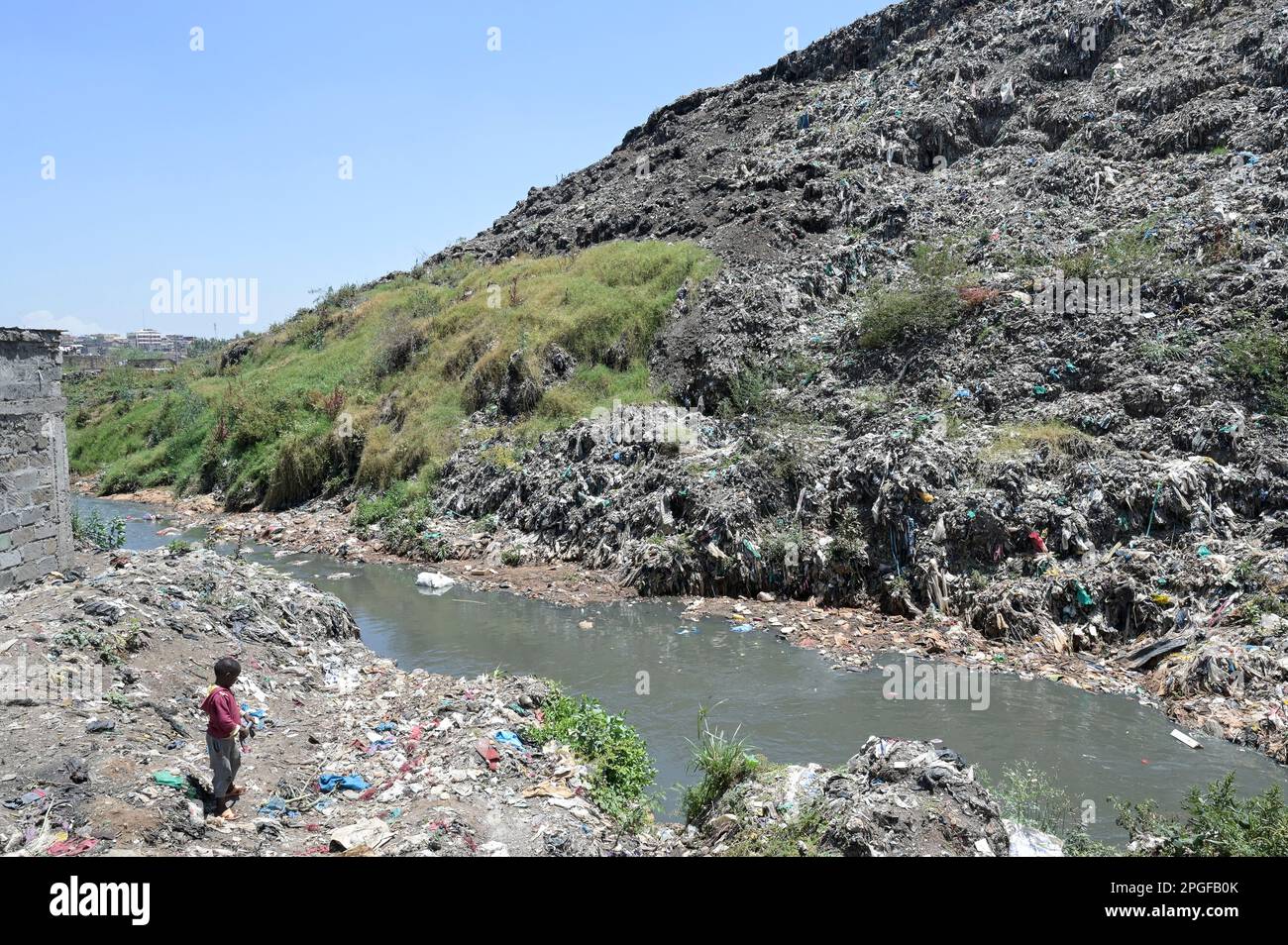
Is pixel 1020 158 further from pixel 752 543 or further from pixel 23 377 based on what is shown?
pixel 23 377

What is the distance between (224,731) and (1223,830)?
563cm

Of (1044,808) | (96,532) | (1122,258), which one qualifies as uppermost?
(1122,258)

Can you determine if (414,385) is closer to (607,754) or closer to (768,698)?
(768,698)

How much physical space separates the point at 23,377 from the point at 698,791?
24.5 ft

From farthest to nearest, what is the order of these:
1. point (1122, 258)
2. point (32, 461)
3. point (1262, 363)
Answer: point (1122, 258), point (1262, 363), point (32, 461)

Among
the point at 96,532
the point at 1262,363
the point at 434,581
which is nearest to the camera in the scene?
the point at 1262,363

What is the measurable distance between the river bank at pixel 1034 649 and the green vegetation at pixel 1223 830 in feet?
7.74

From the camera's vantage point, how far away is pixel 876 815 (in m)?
4.63

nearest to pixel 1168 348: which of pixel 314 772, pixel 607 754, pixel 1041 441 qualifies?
pixel 1041 441

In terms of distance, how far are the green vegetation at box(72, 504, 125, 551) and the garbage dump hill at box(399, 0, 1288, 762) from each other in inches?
215

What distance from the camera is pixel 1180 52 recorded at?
1705 cm

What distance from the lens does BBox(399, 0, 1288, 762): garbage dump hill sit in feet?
31.1

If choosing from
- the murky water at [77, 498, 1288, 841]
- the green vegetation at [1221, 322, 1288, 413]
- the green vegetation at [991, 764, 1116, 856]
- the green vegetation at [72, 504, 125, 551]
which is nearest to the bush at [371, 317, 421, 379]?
the green vegetation at [72, 504, 125, 551]

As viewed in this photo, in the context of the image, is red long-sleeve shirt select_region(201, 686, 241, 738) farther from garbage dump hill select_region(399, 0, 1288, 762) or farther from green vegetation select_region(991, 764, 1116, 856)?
garbage dump hill select_region(399, 0, 1288, 762)
